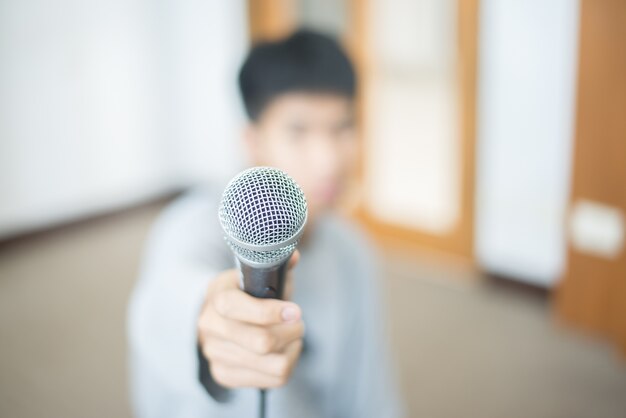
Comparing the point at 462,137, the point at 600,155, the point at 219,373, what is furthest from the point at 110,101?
the point at 219,373

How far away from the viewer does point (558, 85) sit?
2373 millimetres

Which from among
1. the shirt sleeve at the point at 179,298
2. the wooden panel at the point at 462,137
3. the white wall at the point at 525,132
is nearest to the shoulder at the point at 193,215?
the shirt sleeve at the point at 179,298

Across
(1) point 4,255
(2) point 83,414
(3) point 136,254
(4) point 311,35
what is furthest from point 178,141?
(4) point 311,35

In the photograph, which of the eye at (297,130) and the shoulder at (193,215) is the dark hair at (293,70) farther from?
the shoulder at (193,215)

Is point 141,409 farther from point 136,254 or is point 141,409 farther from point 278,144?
point 136,254

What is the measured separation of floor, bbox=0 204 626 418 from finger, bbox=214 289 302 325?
1.21m

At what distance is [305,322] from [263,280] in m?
0.21

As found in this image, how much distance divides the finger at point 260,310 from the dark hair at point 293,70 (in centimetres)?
50

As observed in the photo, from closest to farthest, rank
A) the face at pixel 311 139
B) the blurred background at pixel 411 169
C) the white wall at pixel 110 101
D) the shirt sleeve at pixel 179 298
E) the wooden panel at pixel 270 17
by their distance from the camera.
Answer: the shirt sleeve at pixel 179 298 < the face at pixel 311 139 < the blurred background at pixel 411 169 < the white wall at pixel 110 101 < the wooden panel at pixel 270 17

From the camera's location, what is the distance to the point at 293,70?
33.0 inches

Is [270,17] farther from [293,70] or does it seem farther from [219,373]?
[219,373]

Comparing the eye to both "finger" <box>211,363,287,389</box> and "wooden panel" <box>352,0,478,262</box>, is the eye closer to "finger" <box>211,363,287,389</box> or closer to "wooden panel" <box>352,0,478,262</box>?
"finger" <box>211,363,287,389</box>

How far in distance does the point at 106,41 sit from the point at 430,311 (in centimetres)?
231

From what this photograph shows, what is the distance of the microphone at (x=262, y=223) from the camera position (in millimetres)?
340
